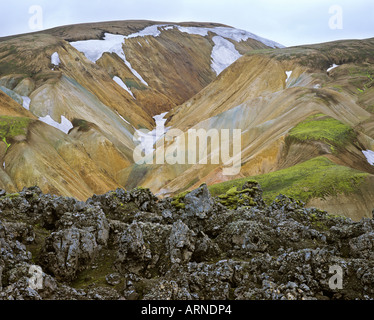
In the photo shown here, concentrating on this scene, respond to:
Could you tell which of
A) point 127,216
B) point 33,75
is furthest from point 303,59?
point 127,216

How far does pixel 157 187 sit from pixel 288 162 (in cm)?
2404

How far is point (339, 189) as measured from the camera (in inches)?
1670

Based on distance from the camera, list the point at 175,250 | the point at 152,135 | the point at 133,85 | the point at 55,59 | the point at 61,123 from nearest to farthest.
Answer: the point at 175,250 < the point at 61,123 < the point at 152,135 < the point at 55,59 < the point at 133,85

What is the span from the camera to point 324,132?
197 ft

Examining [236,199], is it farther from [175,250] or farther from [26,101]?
[26,101]

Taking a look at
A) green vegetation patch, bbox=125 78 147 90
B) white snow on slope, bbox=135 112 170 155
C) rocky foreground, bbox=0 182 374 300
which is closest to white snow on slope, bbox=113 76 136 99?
green vegetation patch, bbox=125 78 147 90

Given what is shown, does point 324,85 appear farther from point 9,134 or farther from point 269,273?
point 269,273

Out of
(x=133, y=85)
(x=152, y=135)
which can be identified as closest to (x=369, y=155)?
(x=152, y=135)

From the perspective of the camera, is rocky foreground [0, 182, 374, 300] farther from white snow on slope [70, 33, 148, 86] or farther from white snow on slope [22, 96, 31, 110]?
white snow on slope [70, 33, 148, 86]

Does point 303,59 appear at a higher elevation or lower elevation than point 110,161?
higher

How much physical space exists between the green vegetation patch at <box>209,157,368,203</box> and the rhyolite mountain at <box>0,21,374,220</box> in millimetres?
113

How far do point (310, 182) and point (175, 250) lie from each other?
30.2 meters

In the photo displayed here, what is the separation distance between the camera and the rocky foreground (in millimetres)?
14211

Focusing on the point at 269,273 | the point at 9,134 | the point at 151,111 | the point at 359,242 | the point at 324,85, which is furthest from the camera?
the point at 151,111
